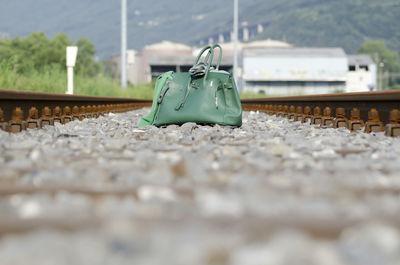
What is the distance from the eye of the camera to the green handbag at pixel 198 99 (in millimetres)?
6828

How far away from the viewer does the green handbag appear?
683 cm

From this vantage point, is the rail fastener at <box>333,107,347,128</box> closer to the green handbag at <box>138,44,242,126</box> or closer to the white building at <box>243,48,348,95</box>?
the green handbag at <box>138,44,242,126</box>

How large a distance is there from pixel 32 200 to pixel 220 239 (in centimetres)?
94

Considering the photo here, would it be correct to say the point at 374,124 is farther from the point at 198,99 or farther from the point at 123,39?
the point at 123,39

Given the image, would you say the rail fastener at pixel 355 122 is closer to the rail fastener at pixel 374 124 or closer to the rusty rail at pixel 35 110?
the rail fastener at pixel 374 124

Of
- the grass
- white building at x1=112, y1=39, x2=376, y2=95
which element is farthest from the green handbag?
white building at x1=112, y1=39, x2=376, y2=95

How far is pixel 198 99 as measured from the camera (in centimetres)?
684

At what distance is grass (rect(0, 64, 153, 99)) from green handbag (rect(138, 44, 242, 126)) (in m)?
4.59

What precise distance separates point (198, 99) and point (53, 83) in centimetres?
873

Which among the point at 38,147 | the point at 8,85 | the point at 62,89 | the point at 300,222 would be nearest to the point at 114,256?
the point at 300,222

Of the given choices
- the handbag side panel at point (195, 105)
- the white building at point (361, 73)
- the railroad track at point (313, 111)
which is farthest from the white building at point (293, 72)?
the handbag side panel at point (195, 105)

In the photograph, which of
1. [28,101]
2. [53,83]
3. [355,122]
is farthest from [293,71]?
[28,101]

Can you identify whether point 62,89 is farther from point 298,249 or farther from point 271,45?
point 271,45

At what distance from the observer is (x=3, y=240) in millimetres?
1657
